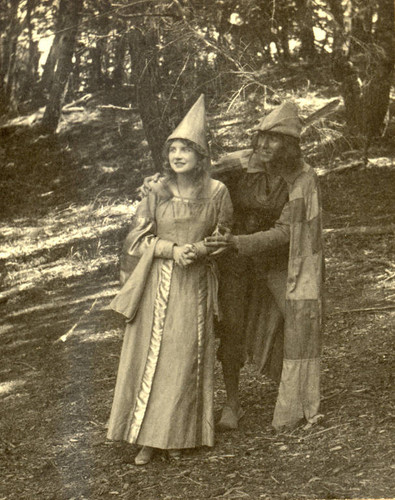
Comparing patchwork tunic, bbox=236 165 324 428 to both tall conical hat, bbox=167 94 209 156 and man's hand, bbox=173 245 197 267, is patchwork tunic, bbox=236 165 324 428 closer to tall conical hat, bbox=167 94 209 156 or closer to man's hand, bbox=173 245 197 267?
man's hand, bbox=173 245 197 267

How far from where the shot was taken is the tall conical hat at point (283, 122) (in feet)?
10.8

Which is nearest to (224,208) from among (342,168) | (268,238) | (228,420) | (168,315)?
(268,238)

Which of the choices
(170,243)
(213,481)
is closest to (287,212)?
(170,243)

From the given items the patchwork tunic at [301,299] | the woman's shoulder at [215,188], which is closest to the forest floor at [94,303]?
the patchwork tunic at [301,299]

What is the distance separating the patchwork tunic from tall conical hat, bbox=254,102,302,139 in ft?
0.51

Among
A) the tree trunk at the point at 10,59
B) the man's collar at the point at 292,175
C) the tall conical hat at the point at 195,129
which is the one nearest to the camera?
the tall conical hat at the point at 195,129

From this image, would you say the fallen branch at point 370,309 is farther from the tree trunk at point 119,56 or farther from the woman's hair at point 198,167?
the tree trunk at point 119,56

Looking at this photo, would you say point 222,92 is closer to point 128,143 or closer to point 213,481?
point 128,143

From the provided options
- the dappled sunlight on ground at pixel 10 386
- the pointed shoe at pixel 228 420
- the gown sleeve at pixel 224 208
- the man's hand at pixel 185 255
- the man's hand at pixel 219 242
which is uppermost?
the gown sleeve at pixel 224 208

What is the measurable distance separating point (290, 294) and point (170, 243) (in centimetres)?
52

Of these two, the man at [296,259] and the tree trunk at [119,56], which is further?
the tree trunk at [119,56]

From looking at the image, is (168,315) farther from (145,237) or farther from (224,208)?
(224,208)

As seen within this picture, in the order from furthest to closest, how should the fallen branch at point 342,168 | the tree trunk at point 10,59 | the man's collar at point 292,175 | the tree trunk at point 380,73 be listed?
the fallen branch at point 342,168, the tree trunk at point 380,73, the tree trunk at point 10,59, the man's collar at point 292,175

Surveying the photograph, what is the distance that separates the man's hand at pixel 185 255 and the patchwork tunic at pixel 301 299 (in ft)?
0.98
